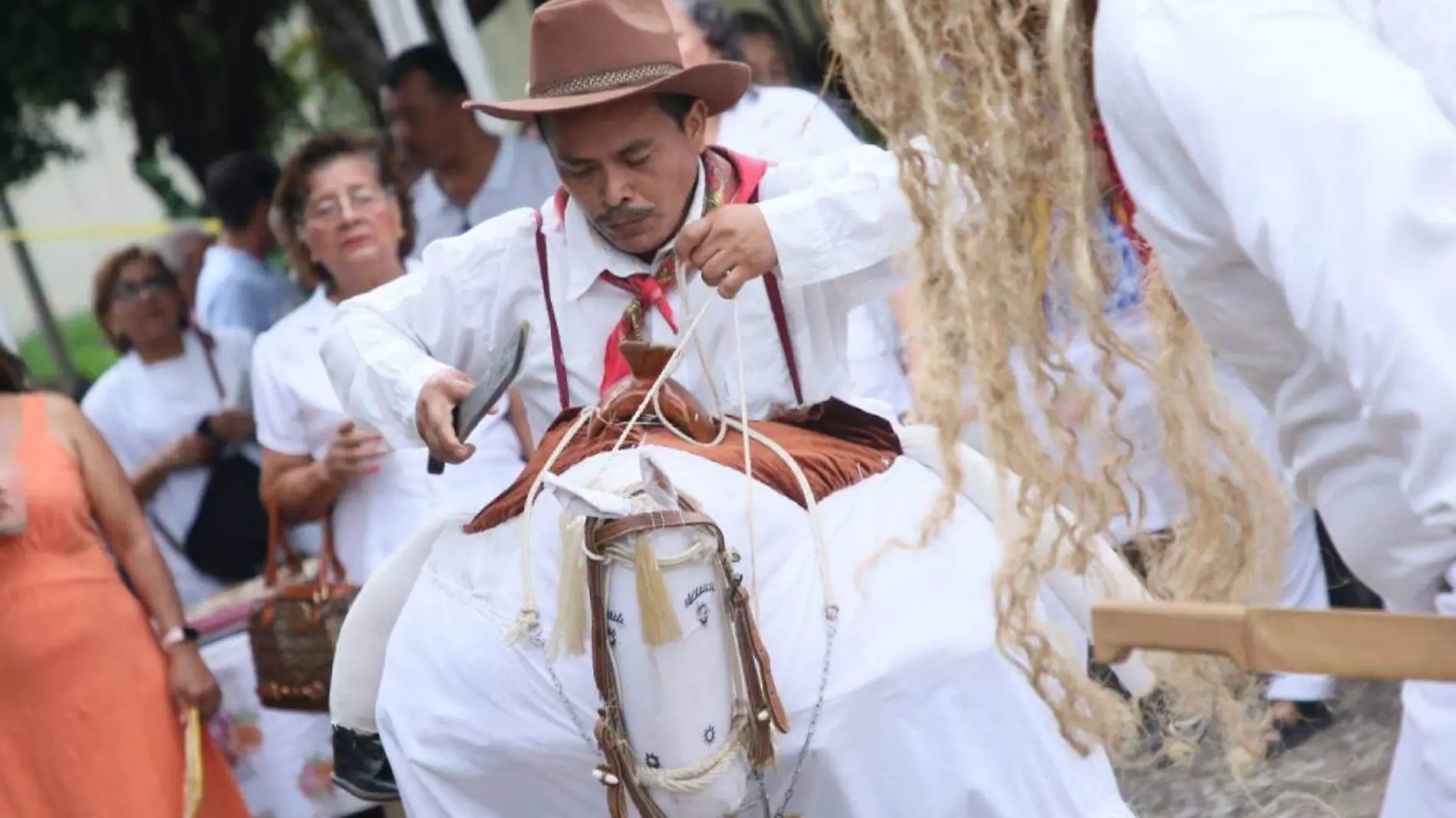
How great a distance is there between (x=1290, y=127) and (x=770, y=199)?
1.98 meters

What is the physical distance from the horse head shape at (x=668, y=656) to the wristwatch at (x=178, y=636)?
7.94ft

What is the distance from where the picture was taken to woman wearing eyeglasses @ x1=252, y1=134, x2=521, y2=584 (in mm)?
5270

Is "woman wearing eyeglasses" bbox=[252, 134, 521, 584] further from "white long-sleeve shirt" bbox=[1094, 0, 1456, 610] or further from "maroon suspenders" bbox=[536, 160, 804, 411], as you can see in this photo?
"white long-sleeve shirt" bbox=[1094, 0, 1456, 610]

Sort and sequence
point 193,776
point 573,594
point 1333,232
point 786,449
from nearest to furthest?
point 1333,232 → point 573,594 → point 786,449 → point 193,776

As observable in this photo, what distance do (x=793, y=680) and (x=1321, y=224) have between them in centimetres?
167

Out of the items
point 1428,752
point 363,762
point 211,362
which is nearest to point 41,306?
point 211,362

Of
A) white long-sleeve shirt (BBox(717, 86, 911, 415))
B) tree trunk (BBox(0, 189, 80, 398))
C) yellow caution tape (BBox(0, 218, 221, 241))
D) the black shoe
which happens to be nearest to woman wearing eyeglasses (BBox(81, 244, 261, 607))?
white long-sleeve shirt (BBox(717, 86, 911, 415))

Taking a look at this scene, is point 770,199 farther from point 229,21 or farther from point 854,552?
point 229,21

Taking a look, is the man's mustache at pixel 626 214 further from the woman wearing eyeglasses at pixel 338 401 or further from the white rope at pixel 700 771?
the woman wearing eyeglasses at pixel 338 401

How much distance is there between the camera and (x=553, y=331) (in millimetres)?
3676

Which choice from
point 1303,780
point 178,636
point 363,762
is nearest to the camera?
point 363,762

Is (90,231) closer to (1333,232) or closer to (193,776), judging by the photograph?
(193,776)

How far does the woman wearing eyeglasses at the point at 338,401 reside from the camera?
5270mm

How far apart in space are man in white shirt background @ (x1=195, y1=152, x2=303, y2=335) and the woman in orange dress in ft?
7.43
